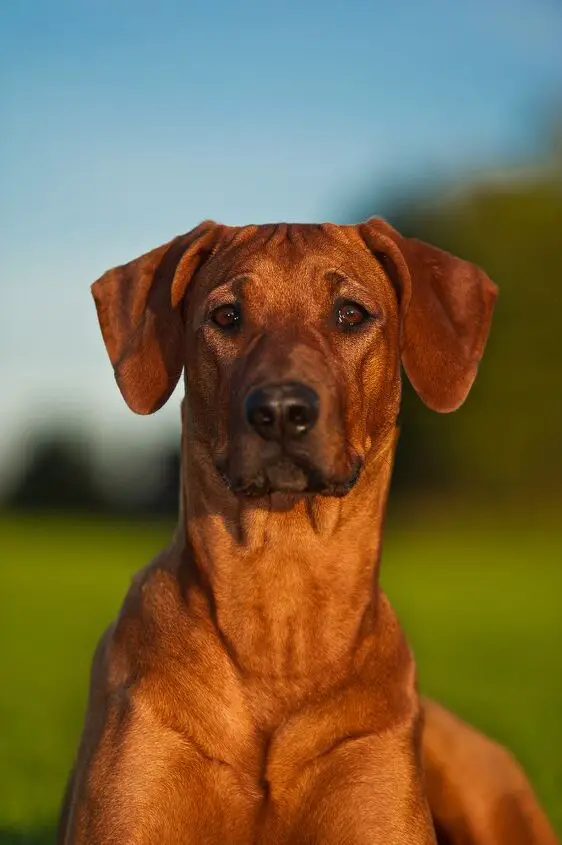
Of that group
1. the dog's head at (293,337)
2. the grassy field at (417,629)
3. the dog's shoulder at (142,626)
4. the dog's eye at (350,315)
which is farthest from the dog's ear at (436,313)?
the grassy field at (417,629)

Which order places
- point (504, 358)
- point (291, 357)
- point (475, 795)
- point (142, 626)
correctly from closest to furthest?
point (291, 357) < point (142, 626) < point (475, 795) < point (504, 358)

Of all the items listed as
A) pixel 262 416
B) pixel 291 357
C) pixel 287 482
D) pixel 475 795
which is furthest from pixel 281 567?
pixel 475 795

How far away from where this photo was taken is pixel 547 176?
4922 cm

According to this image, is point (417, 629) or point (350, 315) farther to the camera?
point (417, 629)

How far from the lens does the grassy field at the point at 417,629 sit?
10.2 metres

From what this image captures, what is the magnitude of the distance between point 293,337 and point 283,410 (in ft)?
1.43

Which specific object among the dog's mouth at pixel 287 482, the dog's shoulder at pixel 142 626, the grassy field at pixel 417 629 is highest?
the dog's mouth at pixel 287 482

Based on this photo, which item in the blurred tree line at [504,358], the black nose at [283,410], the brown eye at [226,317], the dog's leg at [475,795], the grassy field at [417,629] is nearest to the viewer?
the black nose at [283,410]

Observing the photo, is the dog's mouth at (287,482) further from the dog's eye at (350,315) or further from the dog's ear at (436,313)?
the dog's ear at (436,313)

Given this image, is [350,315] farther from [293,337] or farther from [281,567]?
[281,567]

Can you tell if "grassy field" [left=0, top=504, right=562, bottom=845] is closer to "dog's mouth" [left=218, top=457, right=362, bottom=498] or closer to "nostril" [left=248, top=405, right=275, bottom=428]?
"dog's mouth" [left=218, top=457, right=362, bottom=498]

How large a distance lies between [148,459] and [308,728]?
47.0 m

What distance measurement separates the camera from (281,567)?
5.65m

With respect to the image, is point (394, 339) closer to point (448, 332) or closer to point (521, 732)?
point (448, 332)
